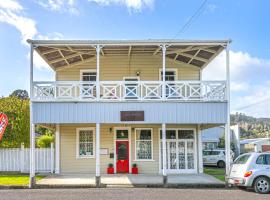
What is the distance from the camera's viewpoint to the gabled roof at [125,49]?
703 inches

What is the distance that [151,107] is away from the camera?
59.5ft

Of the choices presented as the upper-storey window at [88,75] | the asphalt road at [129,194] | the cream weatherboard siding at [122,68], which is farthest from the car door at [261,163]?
the upper-storey window at [88,75]

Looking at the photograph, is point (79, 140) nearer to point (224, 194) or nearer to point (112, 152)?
point (112, 152)

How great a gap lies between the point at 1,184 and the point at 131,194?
6.18 m

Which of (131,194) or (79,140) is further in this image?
(79,140)

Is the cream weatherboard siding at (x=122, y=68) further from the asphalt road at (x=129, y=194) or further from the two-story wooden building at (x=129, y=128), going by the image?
the asphalt road at (x=129, y=194)

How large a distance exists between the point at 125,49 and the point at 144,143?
17.8 feet

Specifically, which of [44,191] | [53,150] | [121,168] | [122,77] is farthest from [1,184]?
[122,77]

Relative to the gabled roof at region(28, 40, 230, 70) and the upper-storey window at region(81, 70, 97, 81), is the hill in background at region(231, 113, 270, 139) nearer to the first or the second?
the gabled roof at region(28, 40, 230, 70)

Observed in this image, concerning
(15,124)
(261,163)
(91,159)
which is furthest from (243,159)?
(15,124)

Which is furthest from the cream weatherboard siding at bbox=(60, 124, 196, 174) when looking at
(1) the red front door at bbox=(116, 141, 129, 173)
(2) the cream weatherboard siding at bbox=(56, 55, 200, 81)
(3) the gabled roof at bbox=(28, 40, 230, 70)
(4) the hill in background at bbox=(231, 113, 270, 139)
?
(4) the hill in background at bbox=(231, 113, 270, 139)

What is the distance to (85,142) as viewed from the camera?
73.0 ft

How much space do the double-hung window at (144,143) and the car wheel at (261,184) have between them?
8.50 m

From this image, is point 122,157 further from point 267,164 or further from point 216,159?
point 216,159
